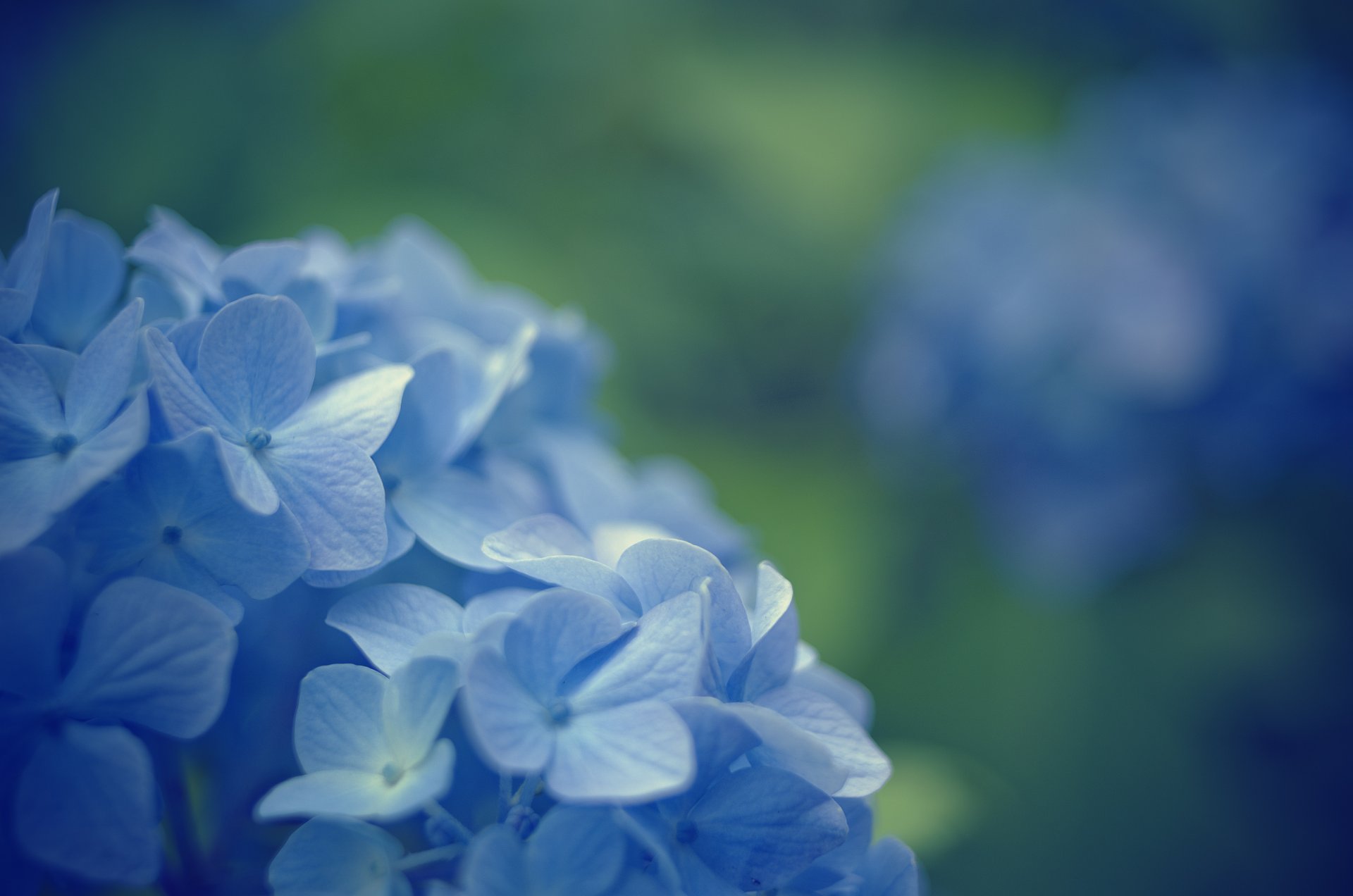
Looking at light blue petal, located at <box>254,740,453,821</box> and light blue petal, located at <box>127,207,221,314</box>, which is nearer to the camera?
light blue petal, located at <box>254,740,453,821</box>

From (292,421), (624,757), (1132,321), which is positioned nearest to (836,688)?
(624,757)

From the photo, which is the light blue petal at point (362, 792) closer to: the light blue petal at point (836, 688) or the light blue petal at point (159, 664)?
the light blue petal at point (159, 664)

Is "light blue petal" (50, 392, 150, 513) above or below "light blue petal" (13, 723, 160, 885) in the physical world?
above

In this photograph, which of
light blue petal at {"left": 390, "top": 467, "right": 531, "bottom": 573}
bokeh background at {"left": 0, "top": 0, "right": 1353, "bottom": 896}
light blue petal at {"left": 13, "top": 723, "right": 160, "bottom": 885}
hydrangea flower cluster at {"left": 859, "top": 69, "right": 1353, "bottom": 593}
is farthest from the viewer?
bokeh background at {"left": 0, "top": 0, "right": 1353, "bottom": 896}

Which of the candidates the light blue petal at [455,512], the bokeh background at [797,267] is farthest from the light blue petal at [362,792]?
the bokeh background at [797,267]

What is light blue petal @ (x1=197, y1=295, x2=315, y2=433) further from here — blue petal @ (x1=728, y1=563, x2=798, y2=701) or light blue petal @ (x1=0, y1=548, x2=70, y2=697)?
blue petal @ (x1=728, y1=563, x2=798, y2=701)

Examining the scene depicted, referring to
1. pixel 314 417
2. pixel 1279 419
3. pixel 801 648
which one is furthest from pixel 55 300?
pixel 1279 419

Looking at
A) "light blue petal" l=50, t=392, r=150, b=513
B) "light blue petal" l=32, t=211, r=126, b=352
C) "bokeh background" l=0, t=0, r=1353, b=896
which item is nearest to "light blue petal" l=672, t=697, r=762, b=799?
"light blue petal" l=50, t=392, r=150, b=513
